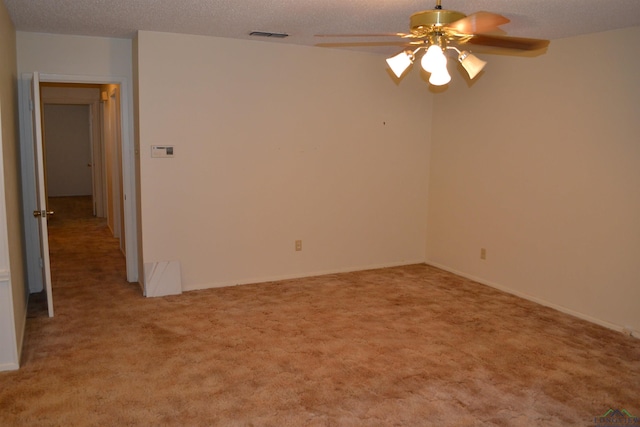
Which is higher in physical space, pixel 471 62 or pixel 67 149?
pixel 471 62

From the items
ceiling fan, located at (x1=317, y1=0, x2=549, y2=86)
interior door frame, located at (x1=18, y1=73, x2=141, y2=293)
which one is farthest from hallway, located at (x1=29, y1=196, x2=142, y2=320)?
ceiling fan, located at (x1=317, y1=0, x2=549, y2=86)

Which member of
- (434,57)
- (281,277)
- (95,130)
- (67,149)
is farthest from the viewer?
(67,149)

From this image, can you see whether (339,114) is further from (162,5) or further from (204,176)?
(162,5)

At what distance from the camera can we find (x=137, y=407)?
2861 millimetres

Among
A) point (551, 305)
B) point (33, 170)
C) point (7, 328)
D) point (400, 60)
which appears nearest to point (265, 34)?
point (400, 60)

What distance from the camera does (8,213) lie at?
3295 millimetres

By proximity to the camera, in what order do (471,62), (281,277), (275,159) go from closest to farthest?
(471,62)
(275,159)
(281,277)

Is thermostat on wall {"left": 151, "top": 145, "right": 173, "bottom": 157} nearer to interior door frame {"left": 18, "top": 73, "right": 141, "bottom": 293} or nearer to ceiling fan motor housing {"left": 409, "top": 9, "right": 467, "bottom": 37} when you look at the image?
interior door frame {"left": 18, "top": 73, "right": 141, "bottom": 293}

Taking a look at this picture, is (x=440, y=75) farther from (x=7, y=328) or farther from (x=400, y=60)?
(x=7, y=328)

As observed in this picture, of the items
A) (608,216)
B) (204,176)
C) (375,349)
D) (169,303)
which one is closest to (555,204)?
(608,216)

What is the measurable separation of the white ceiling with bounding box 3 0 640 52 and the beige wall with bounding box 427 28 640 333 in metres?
0.41

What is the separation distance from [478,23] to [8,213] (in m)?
3.03

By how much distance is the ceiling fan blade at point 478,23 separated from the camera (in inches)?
91.0

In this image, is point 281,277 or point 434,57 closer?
point 434,57
